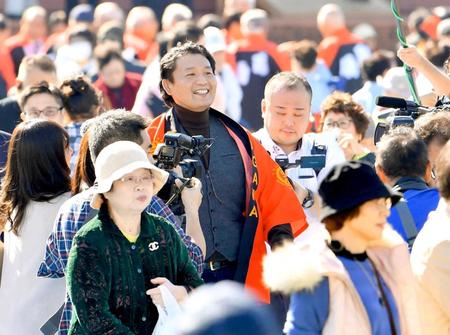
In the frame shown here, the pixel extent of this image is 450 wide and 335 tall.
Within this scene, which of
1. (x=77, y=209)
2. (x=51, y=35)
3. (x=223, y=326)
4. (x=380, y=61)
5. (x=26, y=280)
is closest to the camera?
(x=223, y=326)

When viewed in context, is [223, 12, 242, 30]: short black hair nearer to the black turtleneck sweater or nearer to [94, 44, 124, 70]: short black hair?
[94, 44, 124, 70]: short black hair

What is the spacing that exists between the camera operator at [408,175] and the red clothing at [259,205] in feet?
1.49

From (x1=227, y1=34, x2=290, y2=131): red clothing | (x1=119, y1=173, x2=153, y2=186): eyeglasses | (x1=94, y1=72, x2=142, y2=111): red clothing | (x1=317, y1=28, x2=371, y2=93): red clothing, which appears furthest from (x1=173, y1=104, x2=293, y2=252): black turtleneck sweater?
(x1=317, y1=28, x2=371, y2=93): red clothing

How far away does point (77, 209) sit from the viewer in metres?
6.06

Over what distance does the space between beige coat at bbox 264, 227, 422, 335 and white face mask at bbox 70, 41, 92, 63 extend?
11127 millimetres

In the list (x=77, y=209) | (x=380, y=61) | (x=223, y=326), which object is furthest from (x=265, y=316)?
(x=380, y=61)

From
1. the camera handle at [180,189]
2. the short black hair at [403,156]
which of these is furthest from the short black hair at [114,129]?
the short black hair at [403,156]

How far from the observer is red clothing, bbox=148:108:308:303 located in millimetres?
6719

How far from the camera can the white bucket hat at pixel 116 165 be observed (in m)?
5.56

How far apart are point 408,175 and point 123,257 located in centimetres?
171

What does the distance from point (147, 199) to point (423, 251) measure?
3.57 ft

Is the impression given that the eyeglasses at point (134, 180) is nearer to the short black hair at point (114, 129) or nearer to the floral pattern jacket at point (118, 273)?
the floral pattern jacket at point (118, 273)

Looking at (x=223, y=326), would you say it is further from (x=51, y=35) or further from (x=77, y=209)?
(x=51, y=35)

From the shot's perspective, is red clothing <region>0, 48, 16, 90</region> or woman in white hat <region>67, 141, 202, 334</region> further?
red clothing <region>0, 48, 16, 90</region>
